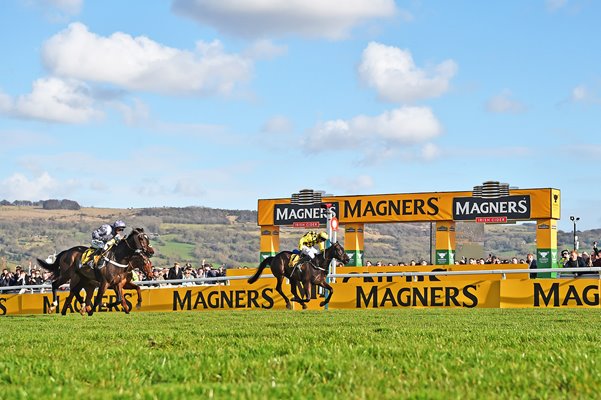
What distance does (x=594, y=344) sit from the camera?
355 inches

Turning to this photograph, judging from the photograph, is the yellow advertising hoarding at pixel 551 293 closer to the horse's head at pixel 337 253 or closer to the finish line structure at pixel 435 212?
the horse's head at pixel 337 253

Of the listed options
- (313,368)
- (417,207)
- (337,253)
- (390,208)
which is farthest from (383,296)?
(390,208)

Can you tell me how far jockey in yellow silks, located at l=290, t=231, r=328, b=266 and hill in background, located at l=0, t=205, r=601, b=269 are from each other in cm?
10019

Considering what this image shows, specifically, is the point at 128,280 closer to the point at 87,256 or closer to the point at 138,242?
the point at 87,256

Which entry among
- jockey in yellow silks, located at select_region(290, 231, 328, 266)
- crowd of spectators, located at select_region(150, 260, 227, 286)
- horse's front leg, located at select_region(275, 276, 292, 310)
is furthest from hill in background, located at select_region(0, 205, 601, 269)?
jockey in yellow silks, located at select_region(290, 231, 328, 266)

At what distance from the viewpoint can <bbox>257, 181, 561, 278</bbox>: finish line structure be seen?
4200 cm

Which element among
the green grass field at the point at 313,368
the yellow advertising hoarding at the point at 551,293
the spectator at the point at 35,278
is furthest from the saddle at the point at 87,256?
the spectator at the point at 35,278

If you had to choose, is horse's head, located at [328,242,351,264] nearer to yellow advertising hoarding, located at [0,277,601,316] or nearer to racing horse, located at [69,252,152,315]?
yellow advertising hoarding, located at [0,277,601,316]

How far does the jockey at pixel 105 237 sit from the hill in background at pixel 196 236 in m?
103

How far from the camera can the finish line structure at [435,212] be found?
42.0 metres

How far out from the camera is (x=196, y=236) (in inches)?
5871

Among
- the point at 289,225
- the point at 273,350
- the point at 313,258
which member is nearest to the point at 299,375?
the point at 273,350

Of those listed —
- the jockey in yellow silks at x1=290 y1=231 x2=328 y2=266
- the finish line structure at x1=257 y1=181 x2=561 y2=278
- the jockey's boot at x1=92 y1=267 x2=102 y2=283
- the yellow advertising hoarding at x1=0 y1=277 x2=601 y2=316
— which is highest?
the finish line structure at x1=257 y1=181 x2=561 y2=278

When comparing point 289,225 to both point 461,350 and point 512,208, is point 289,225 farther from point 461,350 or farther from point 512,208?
point 461,350
